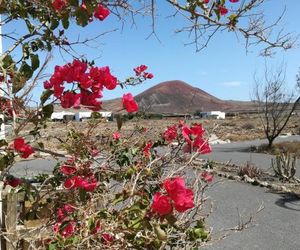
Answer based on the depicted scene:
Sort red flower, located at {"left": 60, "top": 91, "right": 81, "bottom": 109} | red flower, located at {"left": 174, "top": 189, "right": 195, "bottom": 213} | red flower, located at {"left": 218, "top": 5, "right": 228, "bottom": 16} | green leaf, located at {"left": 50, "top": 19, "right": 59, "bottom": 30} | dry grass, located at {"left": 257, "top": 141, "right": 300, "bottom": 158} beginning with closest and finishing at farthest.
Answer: red flower, located at {"left": 174, "top": 189, "right": 195, "bottom": 213} → red flower, located at {"left": 60, "top": 91, "right": 81, "bottom": 109} → green leaf, located at {"left": 50, "top": 19, "right": 59, "bottom": 30} → red flower, located at {"left": 218, "top": 5, "right": 228, "bottom": 16} → dry grass, located at {"left": 257, "top": 141, "right": 300, "bottom": 158}

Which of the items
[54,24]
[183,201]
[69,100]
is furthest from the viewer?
[54,24]

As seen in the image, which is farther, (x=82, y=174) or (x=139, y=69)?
(x=139, y=69)

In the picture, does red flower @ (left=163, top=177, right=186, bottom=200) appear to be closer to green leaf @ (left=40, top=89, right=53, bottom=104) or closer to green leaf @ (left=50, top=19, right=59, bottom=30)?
green leaf @ (left=40, top=89, right=53, bottom=104)

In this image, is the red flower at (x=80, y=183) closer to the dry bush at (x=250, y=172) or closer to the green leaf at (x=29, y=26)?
the green leaf at (x=29, y=26)

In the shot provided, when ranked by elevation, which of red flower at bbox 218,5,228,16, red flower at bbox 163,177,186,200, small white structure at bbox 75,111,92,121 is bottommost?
red flower at bbox 163,177,186,200

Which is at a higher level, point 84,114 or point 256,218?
point 84,114

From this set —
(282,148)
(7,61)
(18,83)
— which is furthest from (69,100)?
(282,148)

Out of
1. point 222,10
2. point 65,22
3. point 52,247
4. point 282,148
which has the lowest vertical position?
point 282,148

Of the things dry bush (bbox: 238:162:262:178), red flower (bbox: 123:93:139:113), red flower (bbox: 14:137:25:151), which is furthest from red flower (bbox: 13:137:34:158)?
dry bush (bbox: 238:162:262:178)

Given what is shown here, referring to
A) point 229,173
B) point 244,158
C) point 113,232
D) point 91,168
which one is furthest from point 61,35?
point 244,158

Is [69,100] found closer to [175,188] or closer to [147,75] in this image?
[175,188]

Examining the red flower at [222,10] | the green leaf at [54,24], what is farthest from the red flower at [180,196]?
the red flower at [222,10]

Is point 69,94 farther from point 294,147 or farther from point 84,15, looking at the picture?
point 294,147

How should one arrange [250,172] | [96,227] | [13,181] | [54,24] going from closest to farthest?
[96,227], [13,181], [54,24], [250,172]
